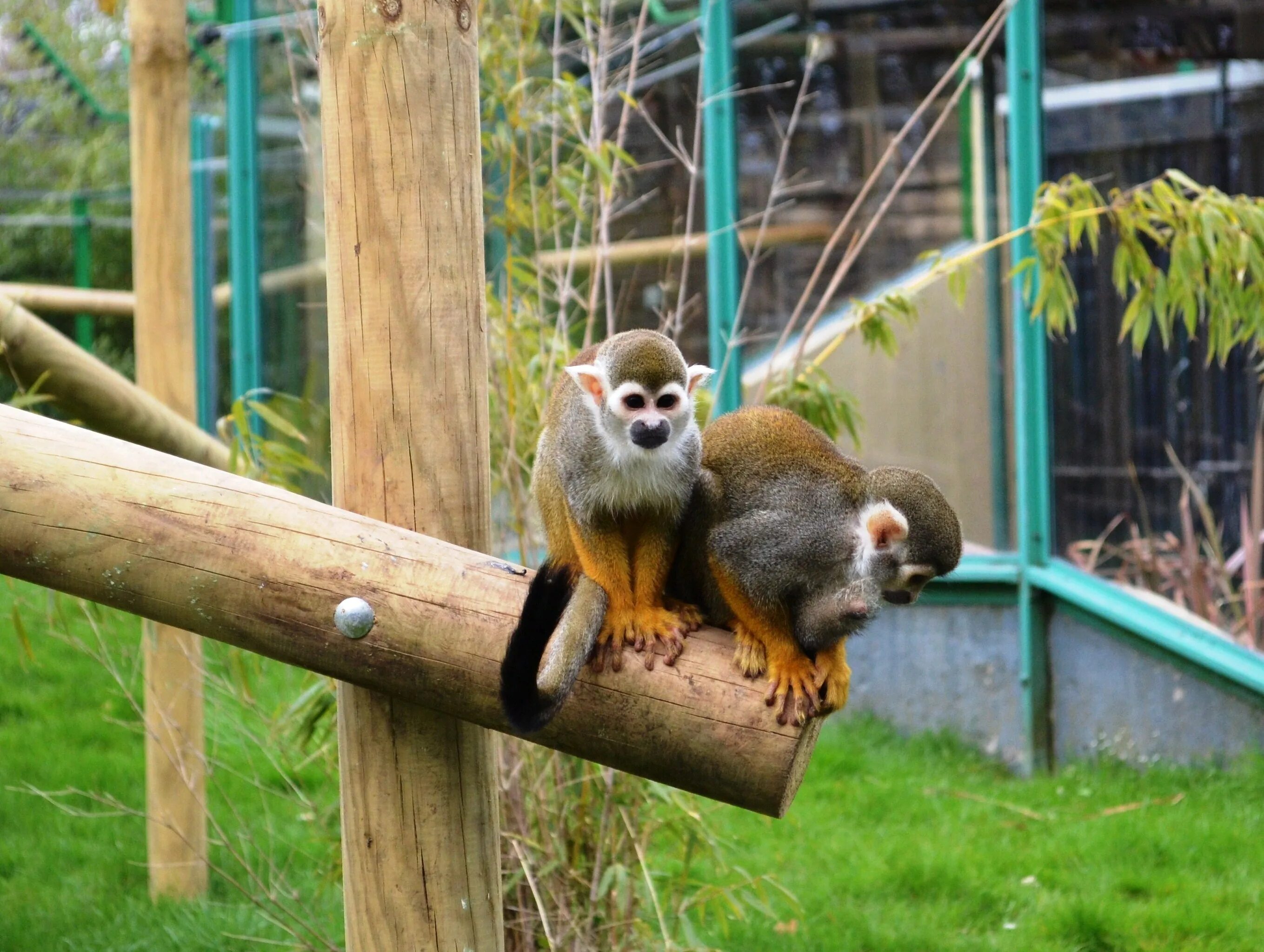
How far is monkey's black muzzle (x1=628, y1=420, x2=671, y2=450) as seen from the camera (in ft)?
7.59

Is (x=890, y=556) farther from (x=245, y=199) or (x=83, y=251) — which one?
(x=83, y=251)

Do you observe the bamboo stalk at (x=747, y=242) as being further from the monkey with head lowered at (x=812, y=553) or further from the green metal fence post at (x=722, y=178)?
the monkey with head lowered at (x=812, y=553)

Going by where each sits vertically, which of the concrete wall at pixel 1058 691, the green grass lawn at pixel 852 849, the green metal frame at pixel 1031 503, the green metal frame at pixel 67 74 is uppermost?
the green metal frame at pixel 67 74

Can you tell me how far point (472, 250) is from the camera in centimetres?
239

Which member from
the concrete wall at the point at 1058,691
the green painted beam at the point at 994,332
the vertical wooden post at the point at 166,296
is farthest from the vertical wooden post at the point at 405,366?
the green painted beam at the point at 994,332

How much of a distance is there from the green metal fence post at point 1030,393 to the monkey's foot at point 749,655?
349cm

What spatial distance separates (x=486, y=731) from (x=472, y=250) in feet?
3.04

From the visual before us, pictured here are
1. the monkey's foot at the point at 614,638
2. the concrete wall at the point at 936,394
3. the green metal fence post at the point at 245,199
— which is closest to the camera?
the monkey's foot at the point at 614,638

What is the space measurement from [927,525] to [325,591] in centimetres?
106

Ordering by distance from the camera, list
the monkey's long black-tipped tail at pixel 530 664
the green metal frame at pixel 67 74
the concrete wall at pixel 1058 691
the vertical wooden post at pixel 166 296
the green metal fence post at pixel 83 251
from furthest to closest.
A: the green metal fence post at pixel 83 251 < the green metal frame at pixel 67 74 < the concrete wall at pixel 1058 691 < the vertical wooden post at pixel 166 296 < the monkey's long black-tipped tail at pixel 530 664

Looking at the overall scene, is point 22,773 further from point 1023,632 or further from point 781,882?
point 1023,632

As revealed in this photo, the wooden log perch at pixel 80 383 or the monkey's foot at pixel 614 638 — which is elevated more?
the wooden log perch at pixel 80 383

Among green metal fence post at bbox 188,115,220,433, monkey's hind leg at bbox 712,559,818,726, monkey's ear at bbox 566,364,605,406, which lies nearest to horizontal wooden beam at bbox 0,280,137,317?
green metal fence post at bbox 188,115,220,433

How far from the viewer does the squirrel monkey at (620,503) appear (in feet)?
7.25
